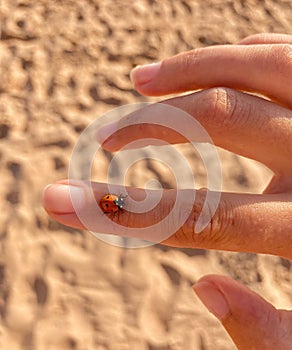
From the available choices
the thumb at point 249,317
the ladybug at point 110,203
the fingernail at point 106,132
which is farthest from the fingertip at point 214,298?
the fingernail at point 106,132

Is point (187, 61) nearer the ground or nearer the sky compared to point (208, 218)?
nearer the sky

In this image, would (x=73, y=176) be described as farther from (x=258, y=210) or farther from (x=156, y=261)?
(x=258, y=210)

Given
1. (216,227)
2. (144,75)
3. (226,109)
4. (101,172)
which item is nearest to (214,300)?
(216,227)

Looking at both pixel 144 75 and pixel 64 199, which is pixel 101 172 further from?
pixel 64 199

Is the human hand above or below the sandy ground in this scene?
above

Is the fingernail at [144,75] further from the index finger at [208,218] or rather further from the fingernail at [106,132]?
the index finger at [208,218]

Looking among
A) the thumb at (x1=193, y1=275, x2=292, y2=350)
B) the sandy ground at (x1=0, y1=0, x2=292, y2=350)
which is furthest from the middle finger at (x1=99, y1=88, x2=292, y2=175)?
the sandy ground at (x1=0, y1=0, x2=292, y2=350)

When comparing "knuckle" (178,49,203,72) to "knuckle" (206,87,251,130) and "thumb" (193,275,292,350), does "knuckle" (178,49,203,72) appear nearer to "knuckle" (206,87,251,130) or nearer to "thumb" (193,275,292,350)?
"knuckle" (206,87,251,130)
